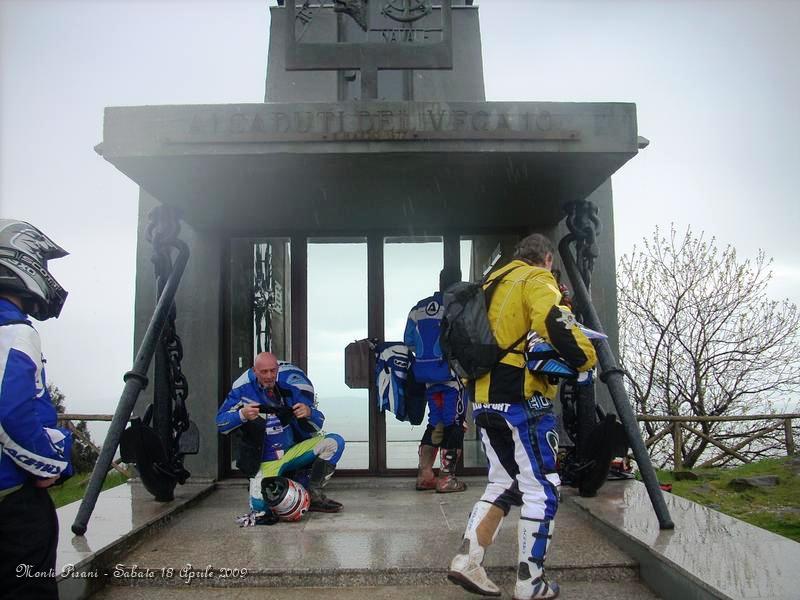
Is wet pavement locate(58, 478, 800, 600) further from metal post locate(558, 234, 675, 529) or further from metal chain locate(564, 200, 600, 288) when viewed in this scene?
metal chain locate(564, 200, 600, 288)

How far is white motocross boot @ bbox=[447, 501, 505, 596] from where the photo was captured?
362cm

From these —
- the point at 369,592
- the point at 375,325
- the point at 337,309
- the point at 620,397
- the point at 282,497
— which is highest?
the point at 337,309

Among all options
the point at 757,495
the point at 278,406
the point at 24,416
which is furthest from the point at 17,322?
the point at 757,495

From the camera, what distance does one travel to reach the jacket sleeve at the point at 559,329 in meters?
3.51

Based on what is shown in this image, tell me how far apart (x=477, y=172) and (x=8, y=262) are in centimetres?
359

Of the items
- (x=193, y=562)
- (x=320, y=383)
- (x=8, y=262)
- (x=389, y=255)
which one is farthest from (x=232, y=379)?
(x=8, y=262)

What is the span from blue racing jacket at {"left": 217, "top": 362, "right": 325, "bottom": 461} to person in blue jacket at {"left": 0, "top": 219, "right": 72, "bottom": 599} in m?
2.36

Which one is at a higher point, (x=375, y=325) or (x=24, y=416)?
(x=375, y=325)

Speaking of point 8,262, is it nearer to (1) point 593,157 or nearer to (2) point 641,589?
(2) point 641,589

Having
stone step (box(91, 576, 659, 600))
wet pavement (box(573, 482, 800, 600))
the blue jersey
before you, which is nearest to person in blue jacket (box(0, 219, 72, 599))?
stone step (box(91, 576, 659, 600))

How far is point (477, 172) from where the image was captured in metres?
5.55

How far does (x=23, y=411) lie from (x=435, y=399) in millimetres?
4287

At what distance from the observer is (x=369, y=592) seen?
396 centimetres

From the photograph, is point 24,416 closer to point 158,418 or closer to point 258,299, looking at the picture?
point 158,418
